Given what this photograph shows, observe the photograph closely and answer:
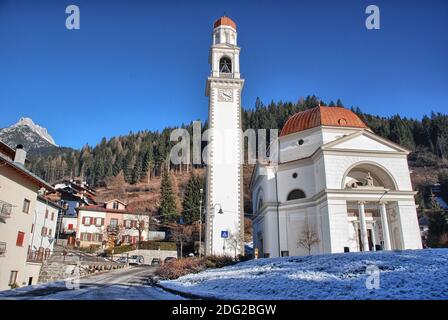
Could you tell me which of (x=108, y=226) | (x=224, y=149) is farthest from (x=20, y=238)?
(x=108, y=226)

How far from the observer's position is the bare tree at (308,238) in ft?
85.1

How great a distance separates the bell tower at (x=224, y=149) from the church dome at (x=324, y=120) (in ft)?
18.1

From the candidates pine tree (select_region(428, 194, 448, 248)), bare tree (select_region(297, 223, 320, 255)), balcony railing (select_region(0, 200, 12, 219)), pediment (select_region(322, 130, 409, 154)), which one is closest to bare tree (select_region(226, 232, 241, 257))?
bare tree (select_region(297, 223, 320, 255))

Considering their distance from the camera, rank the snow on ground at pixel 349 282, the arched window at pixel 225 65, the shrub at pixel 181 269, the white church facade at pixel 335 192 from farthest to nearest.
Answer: the arched window at pixel 225 65, the white church facade at pixel 335 192, the shrub at pixel 181 269, the snow on ground at pixel 349 282

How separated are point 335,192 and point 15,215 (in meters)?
21.4

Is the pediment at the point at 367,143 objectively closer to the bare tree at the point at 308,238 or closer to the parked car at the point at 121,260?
the bare tree at the point at 308,238

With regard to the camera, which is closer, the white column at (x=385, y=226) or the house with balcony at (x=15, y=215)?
the house with balcony at (x=15, y=215)

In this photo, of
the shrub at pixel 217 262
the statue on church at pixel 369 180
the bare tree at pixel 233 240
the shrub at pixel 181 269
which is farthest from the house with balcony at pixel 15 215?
the statue on church at pixel 369 180

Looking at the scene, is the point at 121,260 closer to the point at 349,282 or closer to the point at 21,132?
the point at 21,132

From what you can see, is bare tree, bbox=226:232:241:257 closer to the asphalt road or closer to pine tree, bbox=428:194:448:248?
the asphalt road

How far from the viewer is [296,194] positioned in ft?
96.2

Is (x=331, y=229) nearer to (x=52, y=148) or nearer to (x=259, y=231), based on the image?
(x=259, y=231)

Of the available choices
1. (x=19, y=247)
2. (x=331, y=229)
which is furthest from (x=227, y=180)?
(x=19, y=247)
